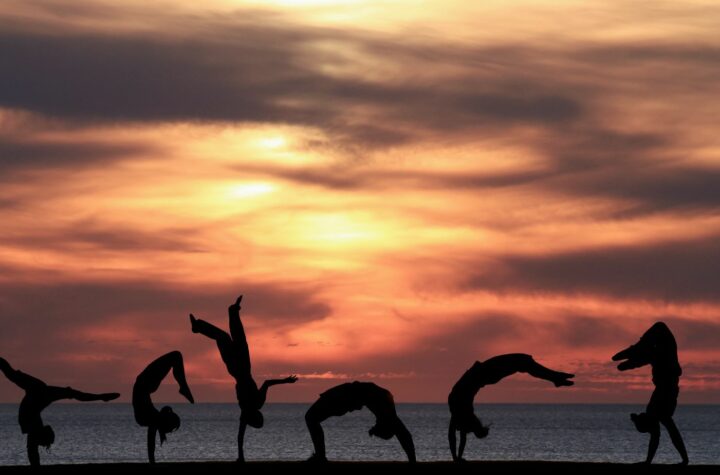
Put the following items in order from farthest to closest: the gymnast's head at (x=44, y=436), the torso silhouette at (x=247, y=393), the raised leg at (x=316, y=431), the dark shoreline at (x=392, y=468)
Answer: the torso silhouette at (x=247, y=393) → the gymnast's head at (x=44, y=436) → the raised leg at (x=316, y=431) → the dark shoreline at (x=392, y=468)

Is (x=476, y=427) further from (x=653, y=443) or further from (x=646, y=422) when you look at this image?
(x=653, y=443)

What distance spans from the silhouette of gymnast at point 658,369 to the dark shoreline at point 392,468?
48.1 inches

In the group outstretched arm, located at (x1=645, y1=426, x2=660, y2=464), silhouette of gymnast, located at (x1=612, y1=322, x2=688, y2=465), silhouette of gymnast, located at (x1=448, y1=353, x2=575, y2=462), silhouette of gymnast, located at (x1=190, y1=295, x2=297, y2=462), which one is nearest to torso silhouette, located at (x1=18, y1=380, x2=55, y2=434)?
silhouette of gymnast, located at (x1=190, y1=295, x2=297, y2=462)

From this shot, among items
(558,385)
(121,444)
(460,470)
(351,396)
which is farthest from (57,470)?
(121,444)

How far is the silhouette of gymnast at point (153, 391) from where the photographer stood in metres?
34.2

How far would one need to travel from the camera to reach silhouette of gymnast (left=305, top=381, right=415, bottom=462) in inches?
1304

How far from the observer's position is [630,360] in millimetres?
34312

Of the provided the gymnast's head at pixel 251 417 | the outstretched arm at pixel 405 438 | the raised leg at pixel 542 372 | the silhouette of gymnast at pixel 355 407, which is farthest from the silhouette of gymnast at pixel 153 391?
the raised leg at pixel 542 372

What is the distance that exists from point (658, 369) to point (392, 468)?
7.45 meters

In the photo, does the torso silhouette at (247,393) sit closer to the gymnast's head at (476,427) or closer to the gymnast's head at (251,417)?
the gymnast's head at (251,417)

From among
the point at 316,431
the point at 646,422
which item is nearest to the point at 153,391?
the point at 316,431

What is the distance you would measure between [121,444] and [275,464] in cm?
12602

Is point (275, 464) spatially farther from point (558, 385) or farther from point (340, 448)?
point (340, 448)

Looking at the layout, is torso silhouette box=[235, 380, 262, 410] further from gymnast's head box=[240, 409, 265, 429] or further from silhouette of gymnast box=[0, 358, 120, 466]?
silhouette of gymnast box=[0, 358, 120, 466]
